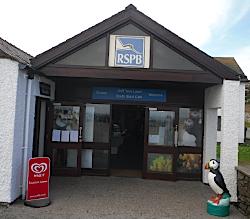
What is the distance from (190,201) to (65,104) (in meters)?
4.73

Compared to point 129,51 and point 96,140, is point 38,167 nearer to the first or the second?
point 96,140

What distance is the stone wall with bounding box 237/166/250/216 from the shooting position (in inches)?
→ 256

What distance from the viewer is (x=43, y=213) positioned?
239 inches

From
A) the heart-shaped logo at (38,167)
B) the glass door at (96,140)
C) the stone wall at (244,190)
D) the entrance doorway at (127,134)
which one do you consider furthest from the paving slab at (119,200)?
the entrance doorway at (127,134)

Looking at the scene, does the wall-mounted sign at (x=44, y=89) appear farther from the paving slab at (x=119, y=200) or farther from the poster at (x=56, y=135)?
the paving slab at (x=119, y=200)

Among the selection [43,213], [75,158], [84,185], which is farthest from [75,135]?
[43,213]

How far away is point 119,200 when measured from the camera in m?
7.18

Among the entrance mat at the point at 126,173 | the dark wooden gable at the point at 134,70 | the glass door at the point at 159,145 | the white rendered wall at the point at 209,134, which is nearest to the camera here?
the dark wooden gable at the point at 134,70

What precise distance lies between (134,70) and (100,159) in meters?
3.56

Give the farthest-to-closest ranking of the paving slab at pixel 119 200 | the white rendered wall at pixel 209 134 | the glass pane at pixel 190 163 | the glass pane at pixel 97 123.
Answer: the glass pane at pixel 97 123, the glass pane at pixel 190 163, the white rendered wall at pixel 209 134, the paving slab at pixel 119 200

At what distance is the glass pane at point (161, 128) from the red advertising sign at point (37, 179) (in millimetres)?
3731

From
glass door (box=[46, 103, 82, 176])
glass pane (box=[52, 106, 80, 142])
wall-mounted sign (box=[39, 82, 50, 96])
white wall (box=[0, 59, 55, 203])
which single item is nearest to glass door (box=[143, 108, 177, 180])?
glass door (box=[46, 103, 82, 176])

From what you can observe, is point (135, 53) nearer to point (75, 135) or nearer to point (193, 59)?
point (193, 59)

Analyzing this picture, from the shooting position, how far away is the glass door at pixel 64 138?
31.3 feet
